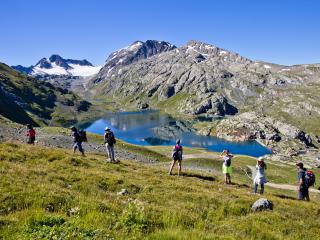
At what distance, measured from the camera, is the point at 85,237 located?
8688 millimetres

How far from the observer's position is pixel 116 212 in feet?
41.9

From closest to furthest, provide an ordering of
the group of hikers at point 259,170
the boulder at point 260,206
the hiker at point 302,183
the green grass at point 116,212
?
1. the green grass at point 116,212
2. the boulder at point 260,206
3. the group of hikers at point 259,170
4. the hiker at point 302,183

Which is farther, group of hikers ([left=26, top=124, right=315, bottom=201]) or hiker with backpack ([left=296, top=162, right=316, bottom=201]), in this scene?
hiker with backpack ([left=296, top=162, right=316, bottom=201])

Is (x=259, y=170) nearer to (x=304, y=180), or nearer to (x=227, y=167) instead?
(x=304, y=180)

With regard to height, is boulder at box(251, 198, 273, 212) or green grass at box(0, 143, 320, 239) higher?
green grass at box(0, 143, 320, 239)

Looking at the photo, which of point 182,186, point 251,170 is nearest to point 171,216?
point 182,186

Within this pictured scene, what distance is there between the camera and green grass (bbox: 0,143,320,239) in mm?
9797

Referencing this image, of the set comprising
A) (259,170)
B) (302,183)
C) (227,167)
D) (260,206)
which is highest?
(259,170)

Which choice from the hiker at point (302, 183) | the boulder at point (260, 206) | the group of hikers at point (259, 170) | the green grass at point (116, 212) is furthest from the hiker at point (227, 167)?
Answer: the boulder at point (260, 206)

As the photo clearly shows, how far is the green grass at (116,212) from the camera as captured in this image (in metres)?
9.80

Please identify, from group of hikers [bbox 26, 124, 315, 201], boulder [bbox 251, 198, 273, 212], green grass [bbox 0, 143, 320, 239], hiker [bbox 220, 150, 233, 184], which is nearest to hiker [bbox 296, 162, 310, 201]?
group of hikers [bbox 26, 124, 315, 201]

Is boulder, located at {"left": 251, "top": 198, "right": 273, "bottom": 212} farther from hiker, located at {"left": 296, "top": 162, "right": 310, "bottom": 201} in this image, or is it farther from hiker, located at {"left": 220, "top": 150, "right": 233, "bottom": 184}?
hiker, located at {"left": 220, "top": 150, "right": 233, "bottom": 184}

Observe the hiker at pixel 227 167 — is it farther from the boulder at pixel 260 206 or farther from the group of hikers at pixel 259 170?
the boulder at pixel 260 206

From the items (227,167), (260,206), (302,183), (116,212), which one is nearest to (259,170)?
(302,183)
